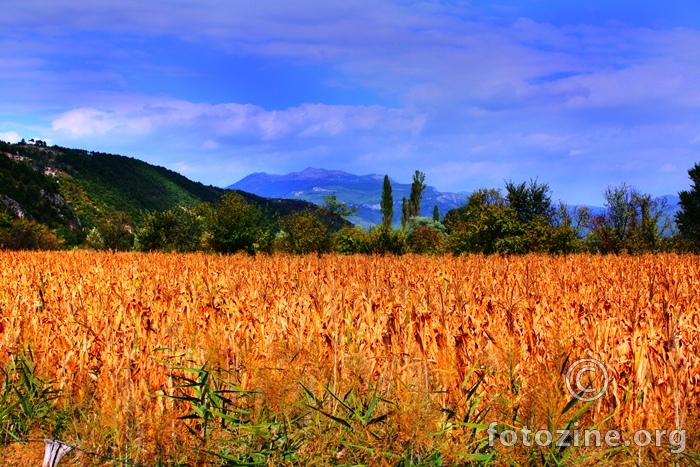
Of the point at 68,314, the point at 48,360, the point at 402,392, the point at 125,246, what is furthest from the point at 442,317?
the point at 125,246

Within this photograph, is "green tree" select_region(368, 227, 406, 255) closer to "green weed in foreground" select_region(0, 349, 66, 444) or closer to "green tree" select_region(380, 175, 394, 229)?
"green tree" select_region(380, 175, 394, 229)

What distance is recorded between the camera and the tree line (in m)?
35.2

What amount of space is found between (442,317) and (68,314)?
508 cm

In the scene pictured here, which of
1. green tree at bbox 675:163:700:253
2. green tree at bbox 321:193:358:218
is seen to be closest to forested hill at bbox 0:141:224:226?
green tree at bbox 321:193:358:218

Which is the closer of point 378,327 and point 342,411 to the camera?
point 342,411

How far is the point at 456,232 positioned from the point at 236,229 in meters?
15.9

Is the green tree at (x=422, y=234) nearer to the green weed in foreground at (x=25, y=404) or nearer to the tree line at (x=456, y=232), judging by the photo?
the tree line at (x=456, y=232)

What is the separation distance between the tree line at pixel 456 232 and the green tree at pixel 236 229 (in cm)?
7

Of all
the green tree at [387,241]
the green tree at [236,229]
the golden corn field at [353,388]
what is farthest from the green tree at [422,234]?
the golden corn field at [353,388]

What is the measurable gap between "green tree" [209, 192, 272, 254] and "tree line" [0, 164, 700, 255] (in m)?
0.07

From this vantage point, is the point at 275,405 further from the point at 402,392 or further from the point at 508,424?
the point at 508,424

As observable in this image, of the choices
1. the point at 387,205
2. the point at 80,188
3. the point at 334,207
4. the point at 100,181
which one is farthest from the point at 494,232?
the point at 100,181

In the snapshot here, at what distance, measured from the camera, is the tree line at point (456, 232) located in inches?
1385

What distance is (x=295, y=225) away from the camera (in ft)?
145
